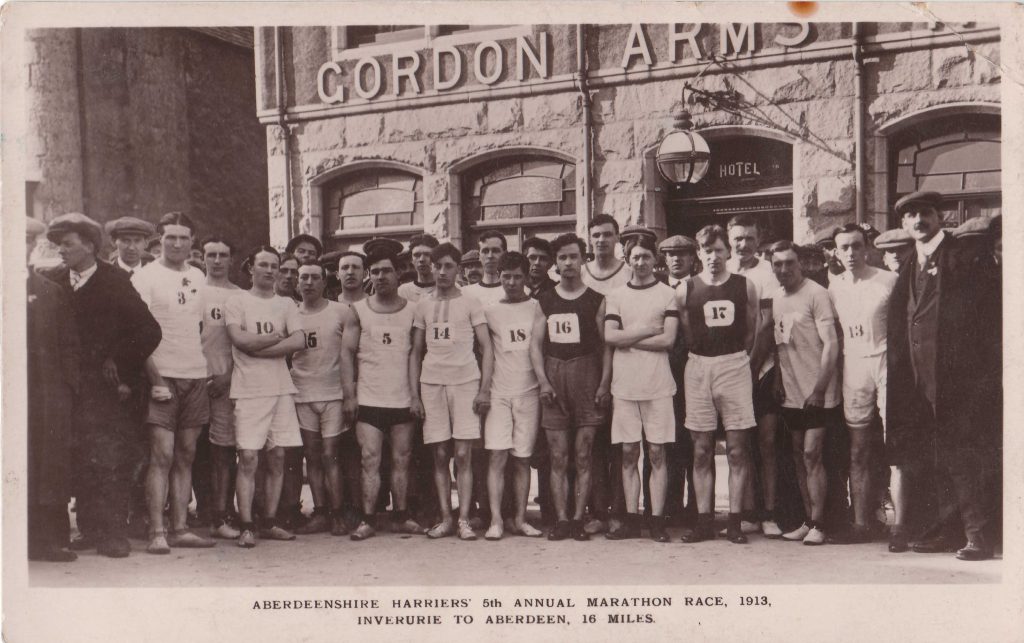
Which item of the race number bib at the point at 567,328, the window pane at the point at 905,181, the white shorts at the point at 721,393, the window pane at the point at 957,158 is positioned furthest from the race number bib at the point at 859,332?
the window pane at the point at 905,181

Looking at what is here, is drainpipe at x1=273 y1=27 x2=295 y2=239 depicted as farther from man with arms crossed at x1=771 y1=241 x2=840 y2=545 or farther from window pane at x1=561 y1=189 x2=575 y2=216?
man with arms crossed at x1=771 y1=241 x2=840 y2=545

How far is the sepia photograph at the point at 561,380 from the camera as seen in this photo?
15.4 feet

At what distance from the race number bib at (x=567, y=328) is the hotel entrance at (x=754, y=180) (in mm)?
2468

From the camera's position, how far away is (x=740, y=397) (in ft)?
17.6

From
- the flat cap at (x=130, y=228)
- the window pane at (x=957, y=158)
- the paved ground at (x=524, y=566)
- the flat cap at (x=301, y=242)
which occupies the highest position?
the window pane at (x=957, y=158)

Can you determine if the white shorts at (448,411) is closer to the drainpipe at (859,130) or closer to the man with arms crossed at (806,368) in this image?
the man with arms crossed at (806,368)

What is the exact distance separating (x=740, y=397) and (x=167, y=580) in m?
3.32

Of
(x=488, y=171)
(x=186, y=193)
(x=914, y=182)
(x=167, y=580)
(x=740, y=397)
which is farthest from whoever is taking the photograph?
(x=186, y=193)

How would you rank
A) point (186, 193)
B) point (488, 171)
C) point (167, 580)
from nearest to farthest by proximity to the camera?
point (167, 580), point (488, 171), point (186, 193)

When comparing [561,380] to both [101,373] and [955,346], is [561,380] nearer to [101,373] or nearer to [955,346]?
[955,346]

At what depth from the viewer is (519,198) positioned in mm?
8539

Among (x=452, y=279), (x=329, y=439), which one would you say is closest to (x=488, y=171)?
(x=452, y=279)

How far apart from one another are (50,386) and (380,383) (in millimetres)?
1810

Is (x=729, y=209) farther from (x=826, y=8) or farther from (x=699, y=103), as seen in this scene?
(x=826, y=8)
